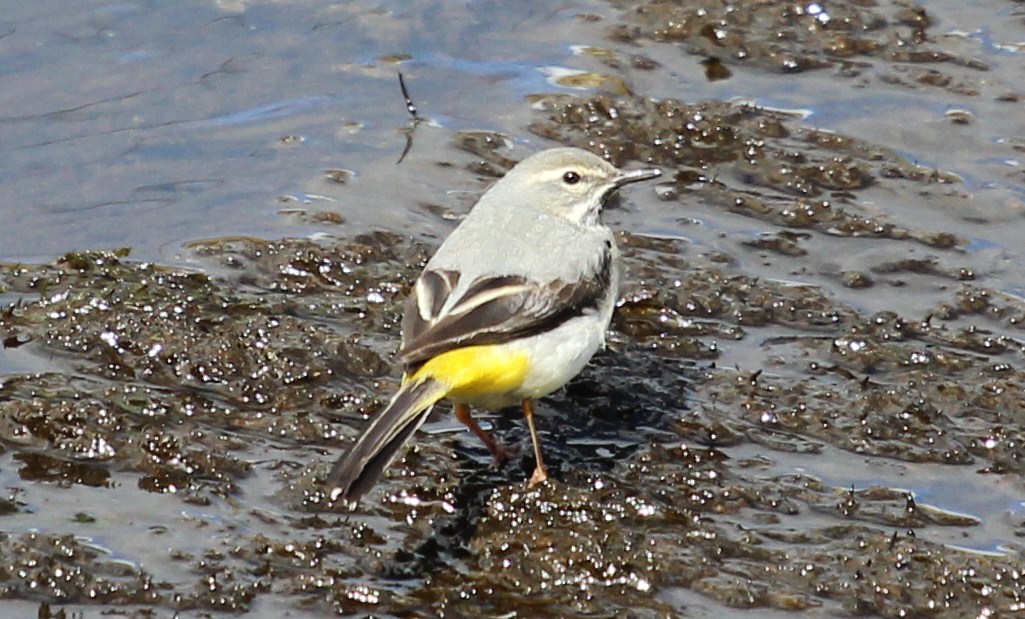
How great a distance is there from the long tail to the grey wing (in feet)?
0.52

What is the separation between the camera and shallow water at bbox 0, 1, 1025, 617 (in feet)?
23.7

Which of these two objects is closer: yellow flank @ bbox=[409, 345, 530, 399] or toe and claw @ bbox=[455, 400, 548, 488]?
yellow flank @ bbox=[409, 345, 530, 399]

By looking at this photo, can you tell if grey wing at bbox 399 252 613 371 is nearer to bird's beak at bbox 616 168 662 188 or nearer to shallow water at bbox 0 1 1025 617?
shallow water at bbox 0 1 1025 617

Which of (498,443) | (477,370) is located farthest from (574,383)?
(477,370)

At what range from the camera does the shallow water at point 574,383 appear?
7.23m

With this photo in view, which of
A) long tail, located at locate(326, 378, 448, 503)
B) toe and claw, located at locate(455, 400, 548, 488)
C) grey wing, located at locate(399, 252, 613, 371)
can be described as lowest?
toe and claw, located at locate(455, 400, 548, 488)

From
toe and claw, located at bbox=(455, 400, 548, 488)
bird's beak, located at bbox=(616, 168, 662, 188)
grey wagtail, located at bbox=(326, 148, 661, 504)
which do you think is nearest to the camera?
grey wagtail, located at bbox=(326, 148, 661, 504)

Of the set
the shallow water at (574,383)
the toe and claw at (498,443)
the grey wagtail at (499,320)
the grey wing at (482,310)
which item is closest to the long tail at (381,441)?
the grey wagtail at (499,320)

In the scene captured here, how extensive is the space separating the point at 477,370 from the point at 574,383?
1.43 m

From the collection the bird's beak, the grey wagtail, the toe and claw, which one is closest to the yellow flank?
the grey wagtail

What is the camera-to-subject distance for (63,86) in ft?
39.1

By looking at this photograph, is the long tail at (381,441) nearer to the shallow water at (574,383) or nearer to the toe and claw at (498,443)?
the shallow water at (574,383)

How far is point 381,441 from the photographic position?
7035 mm

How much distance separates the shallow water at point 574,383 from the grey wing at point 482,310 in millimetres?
777
